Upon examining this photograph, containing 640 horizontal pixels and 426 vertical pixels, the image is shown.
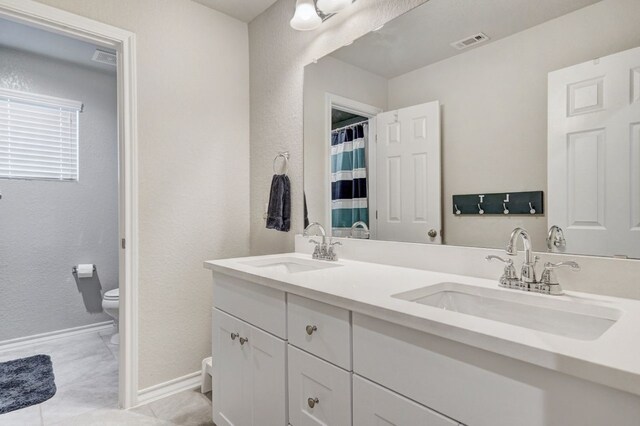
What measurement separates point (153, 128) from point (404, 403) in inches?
77.3

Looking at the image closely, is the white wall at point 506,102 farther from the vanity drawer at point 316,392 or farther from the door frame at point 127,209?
the door frame at point 127,209

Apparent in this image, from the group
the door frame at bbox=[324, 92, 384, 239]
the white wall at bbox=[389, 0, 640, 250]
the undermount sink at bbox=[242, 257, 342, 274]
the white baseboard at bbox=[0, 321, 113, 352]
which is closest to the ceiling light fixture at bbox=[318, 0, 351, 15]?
the door frame at bbox=[324, 92, 384, 239]

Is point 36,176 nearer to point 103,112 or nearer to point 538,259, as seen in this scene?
point 103,112

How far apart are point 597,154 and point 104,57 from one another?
339 cm

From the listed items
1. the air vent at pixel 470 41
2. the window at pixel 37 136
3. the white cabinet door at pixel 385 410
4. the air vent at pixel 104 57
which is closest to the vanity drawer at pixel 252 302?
the white cabinet door at pixel 385 410

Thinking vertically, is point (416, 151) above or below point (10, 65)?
below

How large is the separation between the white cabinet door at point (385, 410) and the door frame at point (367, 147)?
851 millimetres

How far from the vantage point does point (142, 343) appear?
2006 mm

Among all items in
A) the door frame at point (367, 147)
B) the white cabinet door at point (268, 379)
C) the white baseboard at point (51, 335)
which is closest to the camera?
the white cabinet door at point (268, 379)

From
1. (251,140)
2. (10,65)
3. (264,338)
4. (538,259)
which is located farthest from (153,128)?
(538,259)

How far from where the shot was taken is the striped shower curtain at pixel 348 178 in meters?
1.78

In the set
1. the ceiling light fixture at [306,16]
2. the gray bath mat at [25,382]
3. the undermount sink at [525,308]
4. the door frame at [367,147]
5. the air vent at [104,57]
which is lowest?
the gray bath mat at [25,382]

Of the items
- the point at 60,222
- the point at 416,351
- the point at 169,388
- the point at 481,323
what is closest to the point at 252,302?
the point at 416,351

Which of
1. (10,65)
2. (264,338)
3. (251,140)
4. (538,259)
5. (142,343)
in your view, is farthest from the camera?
(10,65)
